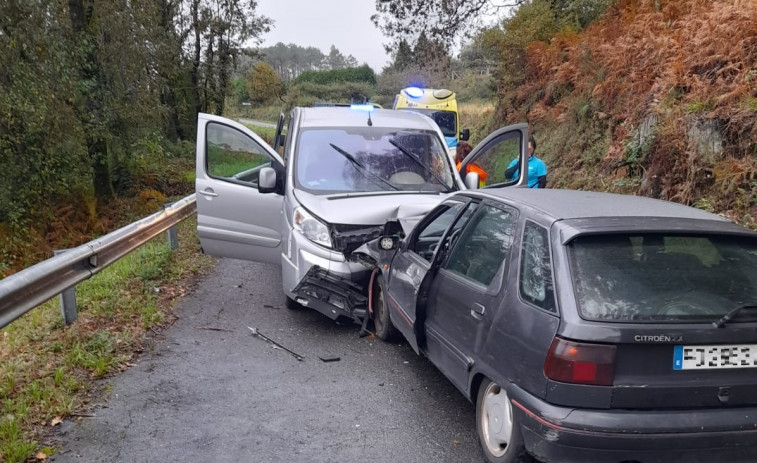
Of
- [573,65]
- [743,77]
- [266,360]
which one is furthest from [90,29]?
[743,77]

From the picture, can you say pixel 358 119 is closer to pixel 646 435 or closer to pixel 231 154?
pixel 231 154

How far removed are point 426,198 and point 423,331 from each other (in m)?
2.15

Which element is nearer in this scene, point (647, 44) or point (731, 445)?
point (731, 445)

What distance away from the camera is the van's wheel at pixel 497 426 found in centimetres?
336

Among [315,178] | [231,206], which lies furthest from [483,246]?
[231,206]

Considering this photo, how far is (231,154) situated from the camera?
7.55 metres

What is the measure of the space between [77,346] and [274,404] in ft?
5.94

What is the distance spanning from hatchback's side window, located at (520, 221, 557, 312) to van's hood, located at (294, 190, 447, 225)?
2.53 m

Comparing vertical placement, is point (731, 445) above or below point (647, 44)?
below

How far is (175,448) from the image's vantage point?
148 inches

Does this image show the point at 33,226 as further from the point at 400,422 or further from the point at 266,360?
the point at 400,422

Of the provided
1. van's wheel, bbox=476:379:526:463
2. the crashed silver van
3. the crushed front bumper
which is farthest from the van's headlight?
van's wheel, bbox=476:379:526:463

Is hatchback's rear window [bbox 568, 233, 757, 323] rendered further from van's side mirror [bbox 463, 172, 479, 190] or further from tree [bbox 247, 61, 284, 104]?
tree [bbox 247, 61, 284, 104]

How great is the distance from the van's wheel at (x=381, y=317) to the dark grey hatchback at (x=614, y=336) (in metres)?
1.86
